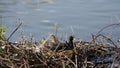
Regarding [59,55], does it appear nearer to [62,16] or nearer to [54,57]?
[54,57]

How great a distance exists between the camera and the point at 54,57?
8.89ft

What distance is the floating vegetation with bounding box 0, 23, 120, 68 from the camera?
8.66ft

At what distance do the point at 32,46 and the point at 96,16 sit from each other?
18.2 ft

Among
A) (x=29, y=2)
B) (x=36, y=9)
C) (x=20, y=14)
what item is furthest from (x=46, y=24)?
(x=29, y=2)

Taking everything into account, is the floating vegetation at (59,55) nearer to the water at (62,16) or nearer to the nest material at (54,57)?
the nest material at (54,57)

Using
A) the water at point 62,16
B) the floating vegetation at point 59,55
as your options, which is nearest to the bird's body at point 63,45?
the floating vegetation at point 59,55

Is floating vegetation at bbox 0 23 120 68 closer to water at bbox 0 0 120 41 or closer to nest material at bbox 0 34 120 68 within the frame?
nest material at bbox 0 34 120 68

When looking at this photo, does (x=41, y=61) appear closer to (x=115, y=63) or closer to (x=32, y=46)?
(x=32, y=46)

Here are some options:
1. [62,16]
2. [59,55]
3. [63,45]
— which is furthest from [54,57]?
[62,16]

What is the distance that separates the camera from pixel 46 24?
814 centimetres

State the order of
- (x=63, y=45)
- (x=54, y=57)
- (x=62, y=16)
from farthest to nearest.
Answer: (x=62, y=16) < (x=63, y=45) < (x=54, y=57)

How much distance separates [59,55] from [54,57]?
1.4 inches

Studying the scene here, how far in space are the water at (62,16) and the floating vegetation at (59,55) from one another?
2950 mm

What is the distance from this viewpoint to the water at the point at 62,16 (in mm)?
7211
